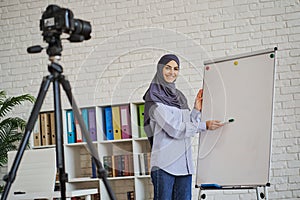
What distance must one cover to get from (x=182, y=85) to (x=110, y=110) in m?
0.62

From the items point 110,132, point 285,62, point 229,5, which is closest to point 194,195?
point 110,132

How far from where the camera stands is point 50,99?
5000mm

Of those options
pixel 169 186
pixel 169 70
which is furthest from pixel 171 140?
pixel 169 70

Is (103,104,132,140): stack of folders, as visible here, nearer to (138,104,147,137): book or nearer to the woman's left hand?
(138,104,147,137): book

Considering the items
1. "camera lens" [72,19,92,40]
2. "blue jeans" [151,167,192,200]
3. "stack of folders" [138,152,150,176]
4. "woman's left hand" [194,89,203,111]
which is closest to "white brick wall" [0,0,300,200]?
"stack of folders" [138,152,150,176]

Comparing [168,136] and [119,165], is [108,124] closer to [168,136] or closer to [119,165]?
[119,165]

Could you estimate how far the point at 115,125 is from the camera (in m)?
4.64

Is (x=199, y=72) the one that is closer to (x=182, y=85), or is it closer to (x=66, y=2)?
(x=182, y=85)

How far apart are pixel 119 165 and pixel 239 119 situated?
1403 millimetres

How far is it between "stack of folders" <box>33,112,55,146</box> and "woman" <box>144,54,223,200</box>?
1.65 meters

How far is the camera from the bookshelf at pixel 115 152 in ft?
14.9

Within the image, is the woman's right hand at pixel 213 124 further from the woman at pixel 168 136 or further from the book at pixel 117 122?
the book at pixel 117 122

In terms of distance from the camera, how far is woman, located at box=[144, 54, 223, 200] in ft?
10.6

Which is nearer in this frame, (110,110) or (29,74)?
(110,110)
